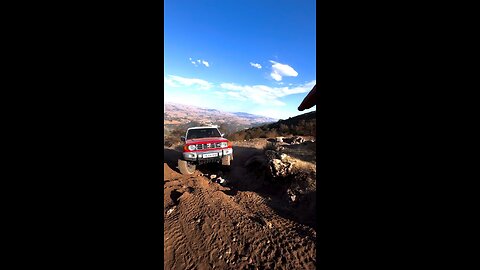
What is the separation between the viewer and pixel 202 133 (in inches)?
306

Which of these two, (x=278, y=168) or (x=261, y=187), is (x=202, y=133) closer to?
(x=261, y=187)

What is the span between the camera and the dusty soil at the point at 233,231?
3.07m

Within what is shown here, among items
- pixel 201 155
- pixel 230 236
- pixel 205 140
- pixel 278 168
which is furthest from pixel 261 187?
pixel 230 236

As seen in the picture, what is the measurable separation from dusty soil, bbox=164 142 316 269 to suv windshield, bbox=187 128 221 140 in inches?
83.7

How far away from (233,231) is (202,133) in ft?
15.1

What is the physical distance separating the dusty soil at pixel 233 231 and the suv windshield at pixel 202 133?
2126mm

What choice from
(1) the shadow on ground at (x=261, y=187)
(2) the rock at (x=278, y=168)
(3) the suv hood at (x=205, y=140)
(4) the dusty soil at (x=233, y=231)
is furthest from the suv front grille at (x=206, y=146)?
(2) the rock at (x=278, y=168)
